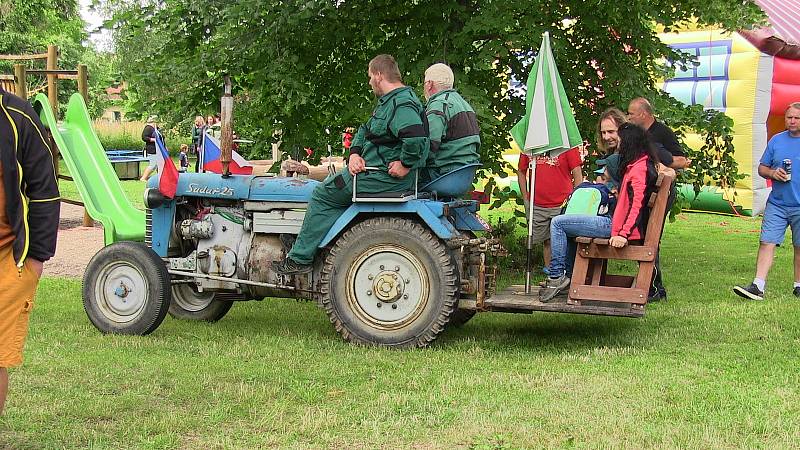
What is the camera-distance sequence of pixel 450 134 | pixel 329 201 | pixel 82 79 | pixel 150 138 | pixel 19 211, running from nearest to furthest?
pixel 19 211
pixel 329 201
pixel 450 134
pixel 150 138
pixel 82 79

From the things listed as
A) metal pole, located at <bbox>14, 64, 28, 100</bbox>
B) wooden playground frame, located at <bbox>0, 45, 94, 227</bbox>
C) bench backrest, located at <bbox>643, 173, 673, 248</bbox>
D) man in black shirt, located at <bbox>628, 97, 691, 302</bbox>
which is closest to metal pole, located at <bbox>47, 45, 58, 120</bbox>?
wooden playground frame, located at <bbox>0, 45, 94, 227</bbox>

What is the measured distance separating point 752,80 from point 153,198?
476 inches

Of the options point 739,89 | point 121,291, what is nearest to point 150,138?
point 121,291

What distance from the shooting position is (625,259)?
7.09 metres

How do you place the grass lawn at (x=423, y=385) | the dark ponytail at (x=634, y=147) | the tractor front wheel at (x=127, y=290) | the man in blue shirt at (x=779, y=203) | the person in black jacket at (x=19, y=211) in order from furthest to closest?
the man in blue shirt at (x=779, y=203) < the tractor front wheel at (x=127, y=290) < the dark ponytail at (x=634, y=147) < the grass lawn at (x=423, y=385) < the person in black jacket at (x=19, y=211)

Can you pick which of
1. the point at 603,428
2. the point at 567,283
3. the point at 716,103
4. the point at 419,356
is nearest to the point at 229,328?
the point at 419,356

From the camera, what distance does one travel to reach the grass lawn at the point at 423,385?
4.97m

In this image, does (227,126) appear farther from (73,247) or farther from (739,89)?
(739,89)

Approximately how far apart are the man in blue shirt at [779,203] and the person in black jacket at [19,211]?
679cm

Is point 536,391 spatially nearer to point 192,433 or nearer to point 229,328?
point 192,433

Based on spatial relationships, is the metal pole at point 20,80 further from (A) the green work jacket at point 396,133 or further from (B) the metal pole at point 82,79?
(A) the green work jacket at point 396,133

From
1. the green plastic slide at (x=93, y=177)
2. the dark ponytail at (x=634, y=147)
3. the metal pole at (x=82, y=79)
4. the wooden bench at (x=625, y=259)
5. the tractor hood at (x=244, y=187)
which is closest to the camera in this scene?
the wooden bench at (x=625, y=259)

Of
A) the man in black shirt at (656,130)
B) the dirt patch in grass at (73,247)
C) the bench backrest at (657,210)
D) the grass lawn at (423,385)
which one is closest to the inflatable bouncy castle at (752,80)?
the man in black shirt at (656,130)

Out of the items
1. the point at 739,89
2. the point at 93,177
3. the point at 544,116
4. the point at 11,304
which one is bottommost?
the point at 11,304
